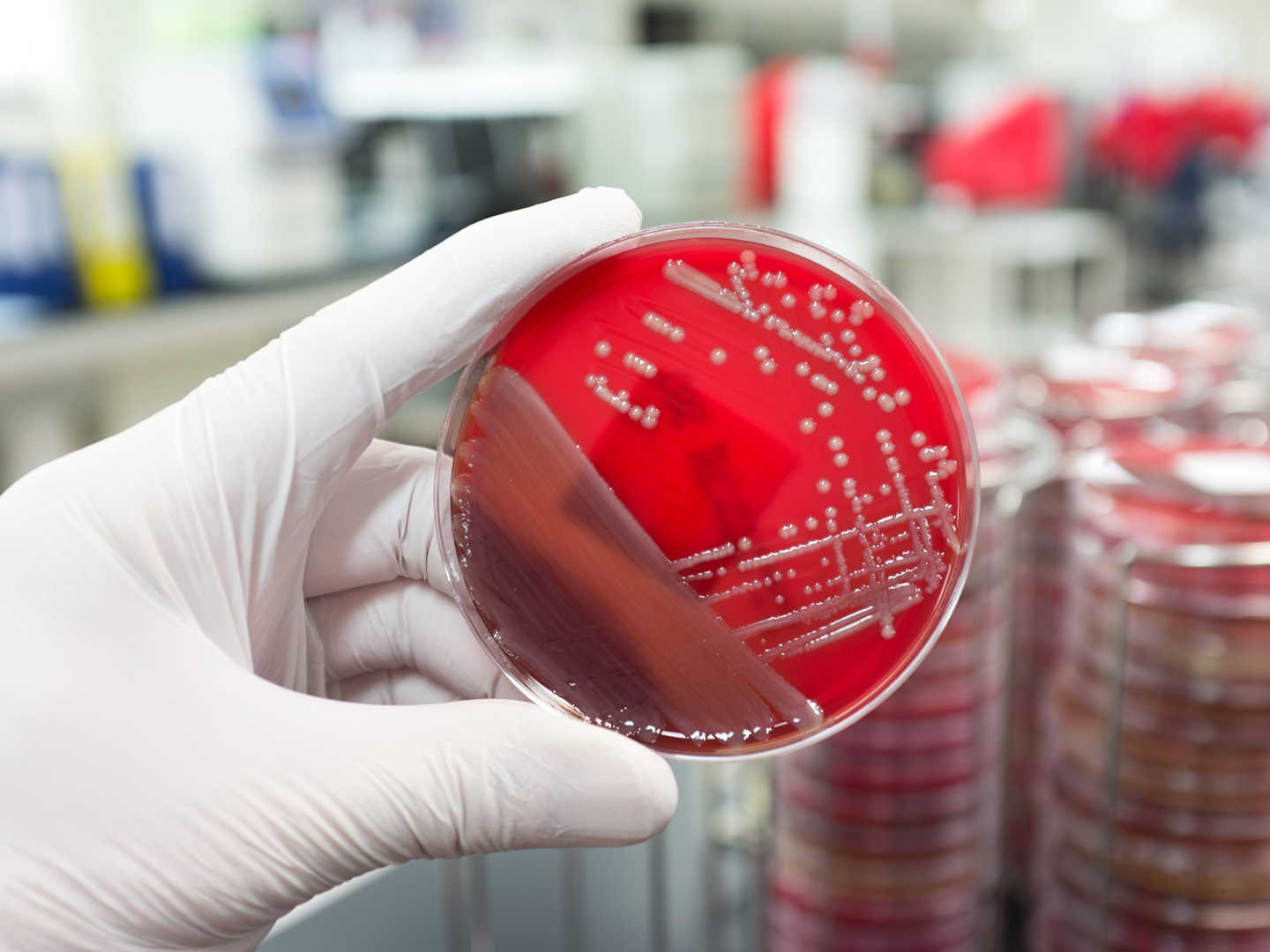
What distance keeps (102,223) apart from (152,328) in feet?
0.64

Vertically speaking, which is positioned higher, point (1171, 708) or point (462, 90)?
point (462, 90)

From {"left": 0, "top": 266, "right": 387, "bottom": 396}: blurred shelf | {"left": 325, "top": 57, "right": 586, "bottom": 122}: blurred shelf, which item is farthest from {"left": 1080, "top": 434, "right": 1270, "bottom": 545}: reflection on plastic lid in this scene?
{"left": 325, "top": 57, "right": 586, "bottom": 122}: blurred shelf

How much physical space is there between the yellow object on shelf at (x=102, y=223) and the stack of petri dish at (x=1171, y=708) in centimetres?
167

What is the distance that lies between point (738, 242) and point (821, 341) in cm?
7

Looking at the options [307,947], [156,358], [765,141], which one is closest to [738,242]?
[307,947]

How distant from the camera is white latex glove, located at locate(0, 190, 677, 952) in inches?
22.9

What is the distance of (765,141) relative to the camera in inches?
134

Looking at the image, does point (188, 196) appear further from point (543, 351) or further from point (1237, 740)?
point (1237, 740)

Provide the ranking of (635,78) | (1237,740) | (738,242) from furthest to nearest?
(635,78) < (1237,740) < (738,242)

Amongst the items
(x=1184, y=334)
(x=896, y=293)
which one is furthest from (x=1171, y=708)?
(x=896, y=293)

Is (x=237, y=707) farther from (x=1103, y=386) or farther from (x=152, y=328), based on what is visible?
(x=152, y=328)

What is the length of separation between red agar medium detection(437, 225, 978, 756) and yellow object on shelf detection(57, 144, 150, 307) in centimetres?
151

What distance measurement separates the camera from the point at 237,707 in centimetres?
60

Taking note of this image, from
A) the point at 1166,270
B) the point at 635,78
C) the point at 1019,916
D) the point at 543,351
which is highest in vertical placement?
the point at 635,78
